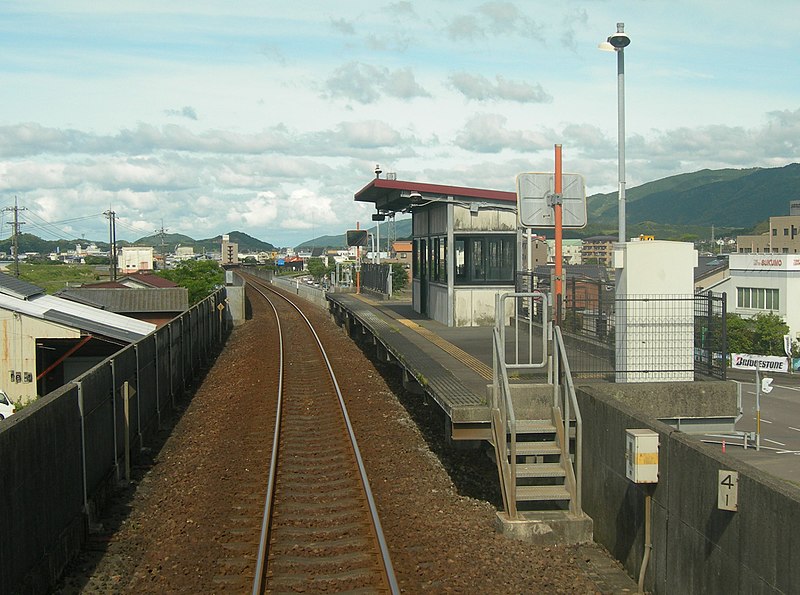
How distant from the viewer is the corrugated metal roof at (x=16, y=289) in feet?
79.7

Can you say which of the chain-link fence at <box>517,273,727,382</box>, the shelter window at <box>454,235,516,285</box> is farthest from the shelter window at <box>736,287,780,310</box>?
the chain-link fence at <box>517,273,727,382</box>

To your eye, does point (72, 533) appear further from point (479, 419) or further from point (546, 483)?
point (546, 483)

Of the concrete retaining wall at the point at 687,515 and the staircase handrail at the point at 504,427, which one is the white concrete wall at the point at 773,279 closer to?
the staircase handrail at the point at 504,427

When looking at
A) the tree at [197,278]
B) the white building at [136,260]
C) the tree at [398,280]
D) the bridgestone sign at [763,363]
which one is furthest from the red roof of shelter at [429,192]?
the white building at [136,260]

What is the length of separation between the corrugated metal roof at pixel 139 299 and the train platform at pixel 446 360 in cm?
1205

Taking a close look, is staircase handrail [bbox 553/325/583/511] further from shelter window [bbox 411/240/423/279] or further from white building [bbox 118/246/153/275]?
white building [bbox 118/246/153/275]

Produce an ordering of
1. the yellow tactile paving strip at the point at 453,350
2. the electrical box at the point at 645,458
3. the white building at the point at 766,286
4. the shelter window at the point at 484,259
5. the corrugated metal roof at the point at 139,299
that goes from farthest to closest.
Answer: the white building at the point at 766,286
the corrugated metal roof at the point at 139,299
the shelter window at the point at 484,259
the yellow tactile paving strip at the point at 453,350
the electrical box at the point at 645,458

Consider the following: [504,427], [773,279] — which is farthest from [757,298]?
[504,427]

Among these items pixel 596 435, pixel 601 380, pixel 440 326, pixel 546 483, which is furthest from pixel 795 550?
pixel 440 326

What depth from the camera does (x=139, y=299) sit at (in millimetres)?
33719

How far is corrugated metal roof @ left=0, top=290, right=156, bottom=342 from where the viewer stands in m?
20.0

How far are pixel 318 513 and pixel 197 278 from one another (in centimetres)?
5061

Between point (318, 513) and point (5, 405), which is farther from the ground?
point (318, 513)

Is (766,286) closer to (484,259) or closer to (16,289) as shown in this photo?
(484,259)
